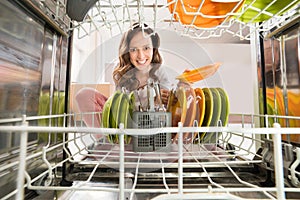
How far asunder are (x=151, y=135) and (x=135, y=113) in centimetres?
9

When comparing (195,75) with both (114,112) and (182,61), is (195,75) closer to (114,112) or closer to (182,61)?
(182,61)

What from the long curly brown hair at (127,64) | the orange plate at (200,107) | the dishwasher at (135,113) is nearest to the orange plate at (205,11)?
the dishwasher at (135,113)

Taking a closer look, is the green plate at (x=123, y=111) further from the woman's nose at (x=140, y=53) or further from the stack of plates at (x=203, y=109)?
the woman's nose at (x=140, y=53)

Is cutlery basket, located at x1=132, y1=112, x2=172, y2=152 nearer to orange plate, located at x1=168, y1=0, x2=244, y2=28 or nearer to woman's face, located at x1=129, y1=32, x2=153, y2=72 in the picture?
orange plate, located at x1=168, y1=0, x2=244, y2=28

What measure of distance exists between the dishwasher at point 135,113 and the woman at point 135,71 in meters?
0.05

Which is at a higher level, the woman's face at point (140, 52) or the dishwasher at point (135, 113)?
the woman's face at point (140, 52)

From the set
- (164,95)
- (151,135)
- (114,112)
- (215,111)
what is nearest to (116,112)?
(114,112)

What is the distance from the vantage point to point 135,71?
3.16ft

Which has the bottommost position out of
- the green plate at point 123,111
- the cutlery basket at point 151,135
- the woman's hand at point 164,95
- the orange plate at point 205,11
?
the cutlery basket at point 151,135

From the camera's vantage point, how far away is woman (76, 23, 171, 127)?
2.64 ft

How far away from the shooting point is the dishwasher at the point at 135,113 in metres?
0.40

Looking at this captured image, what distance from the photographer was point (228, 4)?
490 millimetres

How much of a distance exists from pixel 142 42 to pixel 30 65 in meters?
0.59

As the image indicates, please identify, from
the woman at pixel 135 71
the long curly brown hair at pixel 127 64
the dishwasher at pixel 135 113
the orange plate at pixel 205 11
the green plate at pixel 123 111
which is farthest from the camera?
the long curly brown hair at pixel 127 64
